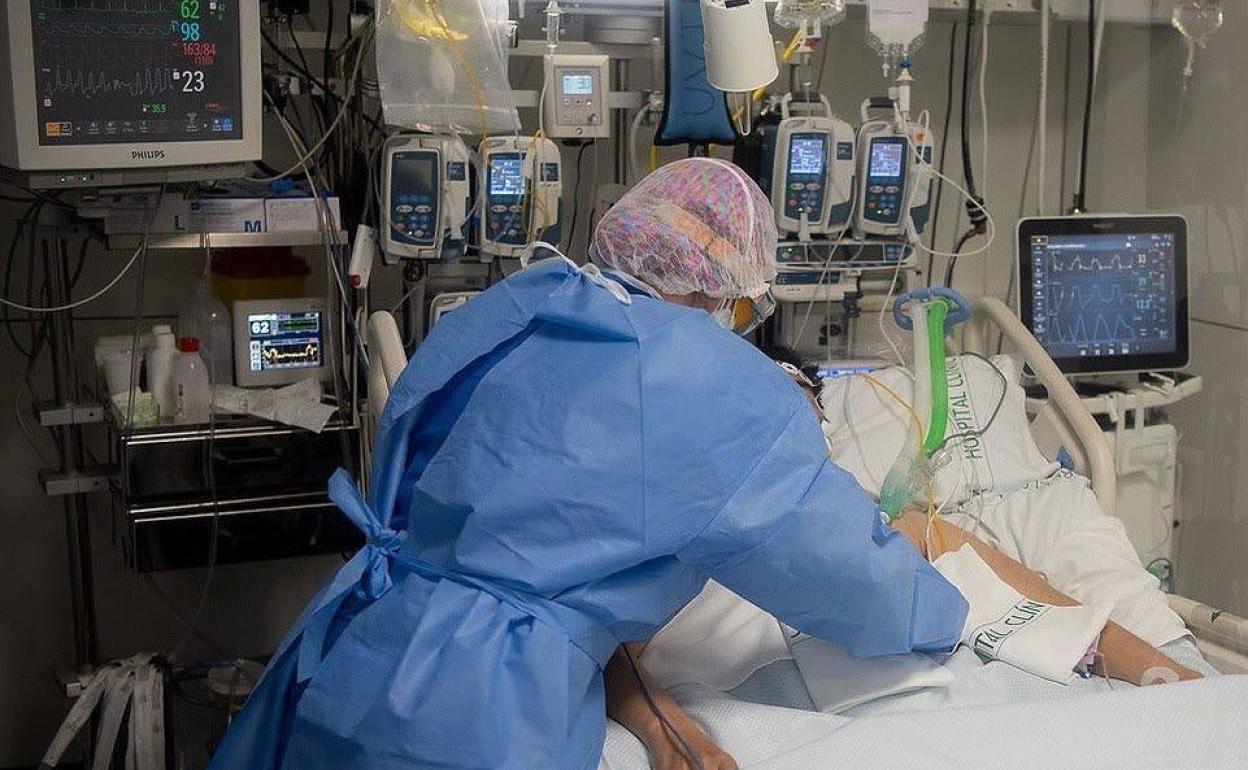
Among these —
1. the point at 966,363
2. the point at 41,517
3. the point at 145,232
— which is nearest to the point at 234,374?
the point at 145,232

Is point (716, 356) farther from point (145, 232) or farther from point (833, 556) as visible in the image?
point (145, 232)

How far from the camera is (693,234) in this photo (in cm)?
204

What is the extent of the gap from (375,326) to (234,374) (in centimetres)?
59

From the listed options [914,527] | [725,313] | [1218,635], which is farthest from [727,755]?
[1218,635]

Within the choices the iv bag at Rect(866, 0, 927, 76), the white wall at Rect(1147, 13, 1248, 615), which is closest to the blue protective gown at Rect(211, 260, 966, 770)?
the iv bag at Rect(866, 0, 927, 76)

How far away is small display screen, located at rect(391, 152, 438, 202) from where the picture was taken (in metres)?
2.95

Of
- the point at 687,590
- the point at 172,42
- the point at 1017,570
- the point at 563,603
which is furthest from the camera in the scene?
the point at 172,42

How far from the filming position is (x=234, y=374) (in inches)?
125

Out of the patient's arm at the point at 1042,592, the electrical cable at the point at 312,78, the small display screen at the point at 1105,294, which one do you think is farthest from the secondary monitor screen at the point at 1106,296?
the electrical cable at the point at 312,78

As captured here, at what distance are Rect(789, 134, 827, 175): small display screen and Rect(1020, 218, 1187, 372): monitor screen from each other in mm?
589

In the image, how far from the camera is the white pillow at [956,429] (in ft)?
9.33

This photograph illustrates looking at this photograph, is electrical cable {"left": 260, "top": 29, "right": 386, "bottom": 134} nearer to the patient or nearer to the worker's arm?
the patient

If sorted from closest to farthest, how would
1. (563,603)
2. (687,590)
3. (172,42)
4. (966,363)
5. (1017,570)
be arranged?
(563,603)
(687,590)
(1017,570)
(172,42)
(966,363)

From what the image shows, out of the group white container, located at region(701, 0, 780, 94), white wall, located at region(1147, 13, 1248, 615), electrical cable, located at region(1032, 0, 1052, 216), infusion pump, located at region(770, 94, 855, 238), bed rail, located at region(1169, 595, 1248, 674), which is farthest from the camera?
electrical cable, located at region(1032, 0, 1052, 216)
